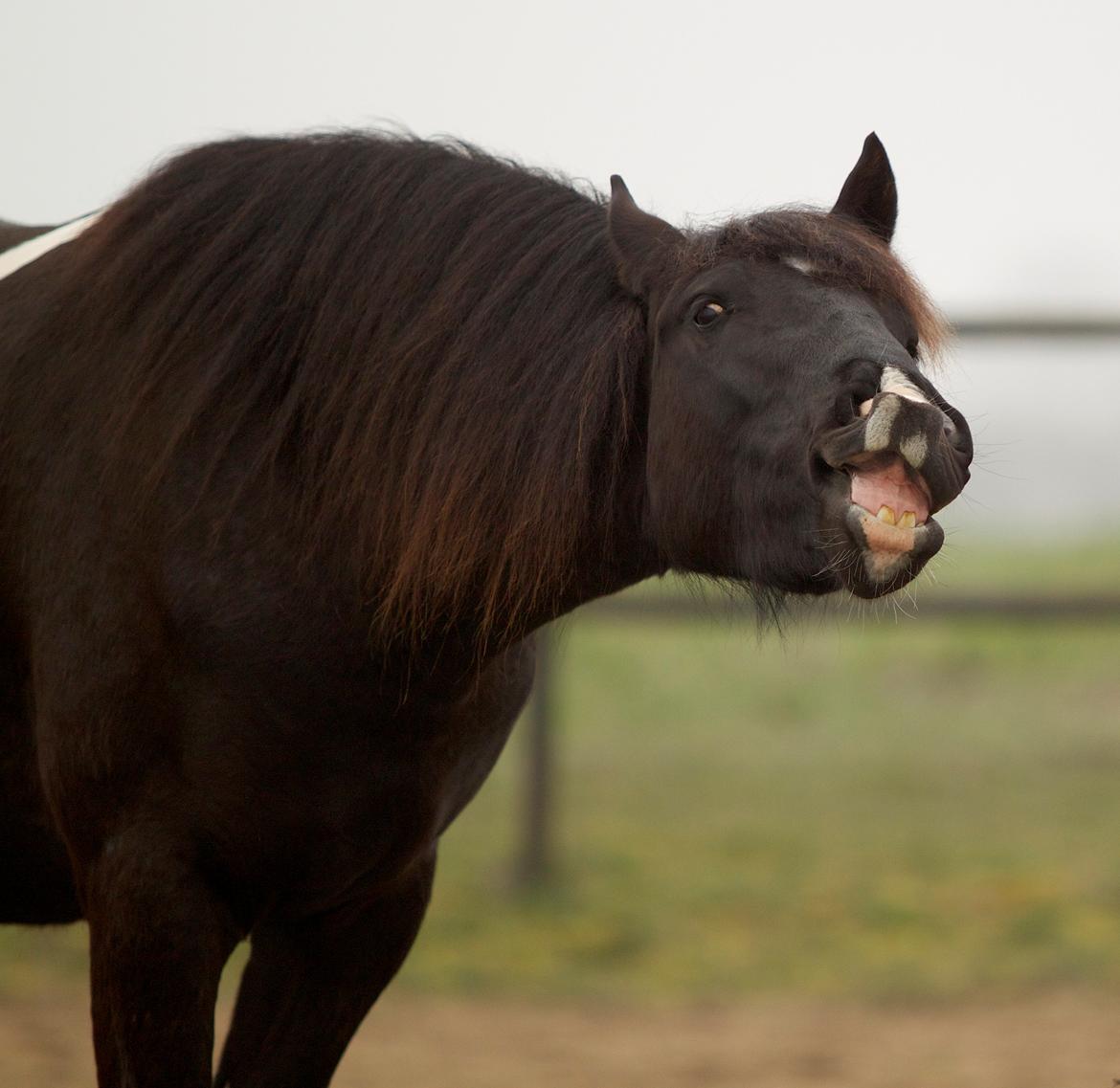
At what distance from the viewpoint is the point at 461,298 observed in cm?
198

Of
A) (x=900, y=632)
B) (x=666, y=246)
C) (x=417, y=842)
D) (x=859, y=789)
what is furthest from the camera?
(x=900, y=632)

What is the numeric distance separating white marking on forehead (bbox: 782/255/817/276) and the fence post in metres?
3.00

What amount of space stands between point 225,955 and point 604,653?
15.1 ft

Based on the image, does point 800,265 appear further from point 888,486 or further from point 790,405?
point 888,486

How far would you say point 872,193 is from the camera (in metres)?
2.00

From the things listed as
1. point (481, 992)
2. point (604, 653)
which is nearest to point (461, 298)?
point (481, 992)

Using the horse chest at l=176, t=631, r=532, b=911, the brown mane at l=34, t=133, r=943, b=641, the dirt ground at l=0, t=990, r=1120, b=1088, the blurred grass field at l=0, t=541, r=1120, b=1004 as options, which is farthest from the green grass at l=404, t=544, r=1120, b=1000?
the brown mane at l=34, t=133, r=943, b=641

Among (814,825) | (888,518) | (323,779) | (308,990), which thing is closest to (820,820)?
(814,825)

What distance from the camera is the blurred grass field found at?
14.2 feet

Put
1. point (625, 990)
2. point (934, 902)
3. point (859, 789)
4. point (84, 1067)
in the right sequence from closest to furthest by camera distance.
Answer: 1. point (84, 1067)
2. point (625, 990)
3. point (934, 902)
4. point (859, 789)

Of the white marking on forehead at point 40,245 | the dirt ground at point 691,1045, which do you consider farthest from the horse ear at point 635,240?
the dirt ground at point 691,1045

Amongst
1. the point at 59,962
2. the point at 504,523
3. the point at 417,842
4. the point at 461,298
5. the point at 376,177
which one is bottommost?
the point at 59,962

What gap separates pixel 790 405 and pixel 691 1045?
8.60 feet

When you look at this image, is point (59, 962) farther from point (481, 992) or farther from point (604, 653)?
point (604, 653)
